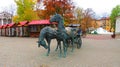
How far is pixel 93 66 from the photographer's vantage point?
27.9ft

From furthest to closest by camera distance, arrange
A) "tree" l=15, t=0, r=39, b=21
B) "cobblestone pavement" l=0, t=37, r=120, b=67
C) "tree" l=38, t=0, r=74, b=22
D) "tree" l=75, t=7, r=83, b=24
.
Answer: "tree" l=75, t=7, r=83, b=24 → "tree" l=15, t=0, r=39, b=21 → "tree" l=38, t=0, r=74, b=22 → "cobblestone pavement" l=0, t=37, r=120, b=67

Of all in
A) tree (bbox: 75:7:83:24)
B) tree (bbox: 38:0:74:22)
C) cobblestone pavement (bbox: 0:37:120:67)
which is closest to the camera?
cobblestone pavement (bbox: 0:37:120:67)

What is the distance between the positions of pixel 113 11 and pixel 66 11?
170 ft

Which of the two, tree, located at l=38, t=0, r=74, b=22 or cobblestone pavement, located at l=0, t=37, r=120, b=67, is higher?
tree, located at l=38, t=0, r=74, b=22

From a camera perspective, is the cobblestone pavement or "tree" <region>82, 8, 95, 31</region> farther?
"tree" <region>82, 8, 95, 31</region>

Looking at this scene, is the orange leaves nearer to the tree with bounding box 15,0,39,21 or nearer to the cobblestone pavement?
the tree with bounding box 15,0,39,21

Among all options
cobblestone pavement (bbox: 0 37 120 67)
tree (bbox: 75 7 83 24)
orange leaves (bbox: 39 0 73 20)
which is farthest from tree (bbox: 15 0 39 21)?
cobblestone pavement (bbox: 0 37 120 67)

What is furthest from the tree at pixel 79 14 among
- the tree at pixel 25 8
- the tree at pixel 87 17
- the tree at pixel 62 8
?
the tree at pixel 62 8

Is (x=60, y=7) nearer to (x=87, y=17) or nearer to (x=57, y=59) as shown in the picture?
(x=57, y=59)

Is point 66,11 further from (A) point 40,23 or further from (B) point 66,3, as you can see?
(A) point 40,23

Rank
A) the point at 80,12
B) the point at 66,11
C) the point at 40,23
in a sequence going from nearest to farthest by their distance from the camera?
1. the point at 40,23
2. the point at 66,11
3. the point at 80,12

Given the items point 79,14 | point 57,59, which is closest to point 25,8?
point 79,14

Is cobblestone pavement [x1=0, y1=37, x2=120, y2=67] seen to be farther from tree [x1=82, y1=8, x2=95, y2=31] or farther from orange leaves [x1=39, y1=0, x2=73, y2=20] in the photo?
tree [x1=82, y1=8, x2=95, y2=31]

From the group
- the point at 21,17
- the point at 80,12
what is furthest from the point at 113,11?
the point at 21,17
